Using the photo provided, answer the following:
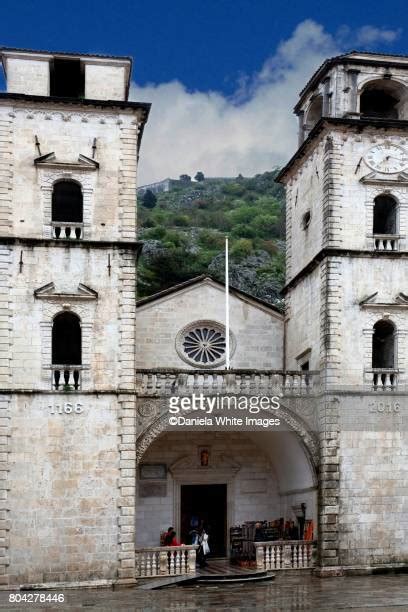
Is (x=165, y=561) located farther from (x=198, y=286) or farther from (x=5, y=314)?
(x=198, y=286)

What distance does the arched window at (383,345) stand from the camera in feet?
85.7

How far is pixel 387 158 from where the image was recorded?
26406 millimetres

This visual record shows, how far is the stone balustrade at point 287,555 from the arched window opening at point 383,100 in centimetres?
1200

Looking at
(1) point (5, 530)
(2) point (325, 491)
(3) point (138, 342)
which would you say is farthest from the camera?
(3) point (138, 342)

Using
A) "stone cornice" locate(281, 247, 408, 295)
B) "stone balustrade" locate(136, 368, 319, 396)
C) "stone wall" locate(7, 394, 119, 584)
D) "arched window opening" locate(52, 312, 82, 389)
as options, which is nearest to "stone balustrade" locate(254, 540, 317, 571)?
"stone balustrade" locate(136, 368, 319, 396)

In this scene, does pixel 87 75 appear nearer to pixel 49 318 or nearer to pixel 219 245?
pixel 49 318

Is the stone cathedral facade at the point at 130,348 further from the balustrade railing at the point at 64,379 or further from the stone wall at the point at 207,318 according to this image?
the stone wall at the point at 207,318

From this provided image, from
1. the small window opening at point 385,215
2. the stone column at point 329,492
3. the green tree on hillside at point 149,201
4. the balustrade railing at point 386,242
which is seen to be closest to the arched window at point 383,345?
the balustrade railing at point 386,242

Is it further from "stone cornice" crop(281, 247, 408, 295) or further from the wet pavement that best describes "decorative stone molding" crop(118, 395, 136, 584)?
"stone cornice" crop(281, 247, 408, 295)

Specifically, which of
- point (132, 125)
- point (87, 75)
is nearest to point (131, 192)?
point (132, 125)

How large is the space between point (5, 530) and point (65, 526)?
1.40 m

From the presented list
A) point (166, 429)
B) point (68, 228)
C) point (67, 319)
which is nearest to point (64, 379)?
point (67, 319)

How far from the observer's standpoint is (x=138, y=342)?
95.0 feet

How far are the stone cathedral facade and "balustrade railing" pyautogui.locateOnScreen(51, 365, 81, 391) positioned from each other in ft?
0.18
